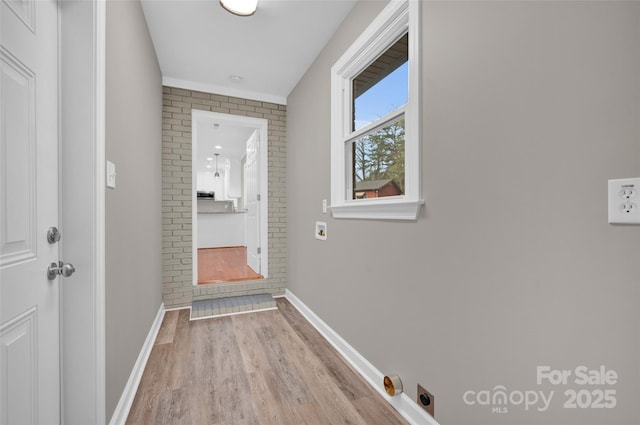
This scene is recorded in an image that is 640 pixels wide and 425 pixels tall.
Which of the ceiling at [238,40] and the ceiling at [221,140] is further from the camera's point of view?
the ceiling at [221,140]

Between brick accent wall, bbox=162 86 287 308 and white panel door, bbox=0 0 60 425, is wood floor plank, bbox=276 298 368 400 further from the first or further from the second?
white panel door, bbox=0 0 60 425

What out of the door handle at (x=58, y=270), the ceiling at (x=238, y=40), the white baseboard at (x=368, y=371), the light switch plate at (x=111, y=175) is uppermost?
the ceiling at (x=238, y=40)

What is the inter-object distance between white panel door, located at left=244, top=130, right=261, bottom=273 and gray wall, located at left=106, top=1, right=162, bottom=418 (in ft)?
4.42

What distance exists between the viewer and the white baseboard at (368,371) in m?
1.39

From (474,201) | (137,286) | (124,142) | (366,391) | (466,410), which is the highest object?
(124,142)

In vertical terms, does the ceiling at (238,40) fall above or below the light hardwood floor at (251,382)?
above

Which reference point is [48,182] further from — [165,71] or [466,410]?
[165,71]

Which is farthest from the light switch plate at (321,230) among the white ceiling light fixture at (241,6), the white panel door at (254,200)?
the white ceiling light fixture at (241,6)

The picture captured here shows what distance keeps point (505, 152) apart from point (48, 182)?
1.71 m

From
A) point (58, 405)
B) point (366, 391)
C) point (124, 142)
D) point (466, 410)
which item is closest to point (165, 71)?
point (124, 142)

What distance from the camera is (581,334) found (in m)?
0.81

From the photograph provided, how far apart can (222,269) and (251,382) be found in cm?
306

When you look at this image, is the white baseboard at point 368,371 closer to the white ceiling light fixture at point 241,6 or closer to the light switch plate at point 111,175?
the light switch plate at point 111,175

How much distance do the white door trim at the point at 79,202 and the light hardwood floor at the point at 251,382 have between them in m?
0.52
